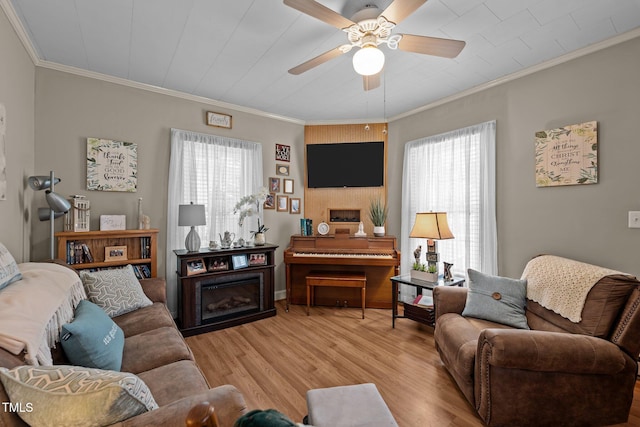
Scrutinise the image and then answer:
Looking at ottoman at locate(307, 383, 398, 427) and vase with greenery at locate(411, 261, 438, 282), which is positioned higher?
vase with greenery at locate(411, 261, 438, 282)

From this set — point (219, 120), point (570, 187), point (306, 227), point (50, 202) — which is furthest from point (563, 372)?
point (219, 120)

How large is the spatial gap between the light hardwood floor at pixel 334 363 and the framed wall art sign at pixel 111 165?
5.92 ft

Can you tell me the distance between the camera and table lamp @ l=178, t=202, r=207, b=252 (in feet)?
9.95

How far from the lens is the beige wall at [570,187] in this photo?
2.25 meters

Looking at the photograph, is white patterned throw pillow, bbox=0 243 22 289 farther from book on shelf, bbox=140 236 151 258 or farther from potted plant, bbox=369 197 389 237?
potted plant, bbox=369 197 389 237

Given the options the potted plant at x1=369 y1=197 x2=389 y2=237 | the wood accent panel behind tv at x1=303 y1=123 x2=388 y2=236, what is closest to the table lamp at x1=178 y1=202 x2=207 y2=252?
the wood accent panel behind tv at x1=303 y1=123 x2=388 y2=236

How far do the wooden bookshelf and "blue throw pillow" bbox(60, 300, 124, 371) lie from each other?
1.33 metres

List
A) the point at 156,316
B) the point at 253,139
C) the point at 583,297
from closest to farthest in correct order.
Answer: the point at 583,297
the point at 156,316
the point at 253,139

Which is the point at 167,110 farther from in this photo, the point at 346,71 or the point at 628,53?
the point at 628,53

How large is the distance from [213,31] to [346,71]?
1.25 metres

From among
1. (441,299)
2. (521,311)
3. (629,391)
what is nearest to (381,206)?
(441,299)

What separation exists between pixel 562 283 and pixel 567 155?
48.7 inches

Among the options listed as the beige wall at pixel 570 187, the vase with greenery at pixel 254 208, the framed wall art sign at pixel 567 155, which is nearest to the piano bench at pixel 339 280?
the vase with greenery at pixel 254 208

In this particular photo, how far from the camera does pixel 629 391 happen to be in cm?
164
